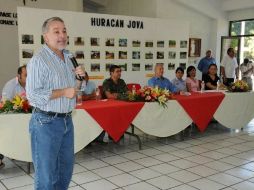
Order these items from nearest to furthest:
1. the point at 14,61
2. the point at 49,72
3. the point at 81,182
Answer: the point at 49,72 < the point at 81,182 < the point at 14,61

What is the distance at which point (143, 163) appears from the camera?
354 cm

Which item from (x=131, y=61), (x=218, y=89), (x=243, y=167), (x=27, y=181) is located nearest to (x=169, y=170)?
(x=243, y=167)

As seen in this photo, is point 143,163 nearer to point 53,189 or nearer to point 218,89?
point 53,189

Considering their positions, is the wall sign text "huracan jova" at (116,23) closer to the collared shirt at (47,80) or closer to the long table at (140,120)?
the long table at (140,120)

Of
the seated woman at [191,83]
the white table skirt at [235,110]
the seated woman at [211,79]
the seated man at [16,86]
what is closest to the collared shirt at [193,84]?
the seated woman at [191,83]

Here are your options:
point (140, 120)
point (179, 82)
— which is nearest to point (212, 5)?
point (179, 82)

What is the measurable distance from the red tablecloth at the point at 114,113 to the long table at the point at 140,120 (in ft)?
0.04

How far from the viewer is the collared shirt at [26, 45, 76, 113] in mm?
1766

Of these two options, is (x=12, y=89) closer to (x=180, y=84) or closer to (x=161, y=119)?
(x=161, y=119)

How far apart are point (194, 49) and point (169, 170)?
18.6ft

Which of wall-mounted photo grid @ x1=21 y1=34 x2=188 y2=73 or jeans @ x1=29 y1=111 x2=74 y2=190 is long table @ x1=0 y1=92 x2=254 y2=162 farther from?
wall-mounted photo grid @ x1=21 y1=34 x2=188 y2=73

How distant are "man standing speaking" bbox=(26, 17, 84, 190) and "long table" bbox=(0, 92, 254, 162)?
1.21m

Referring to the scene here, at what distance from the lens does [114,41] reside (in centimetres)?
609

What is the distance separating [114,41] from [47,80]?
4.41 m
